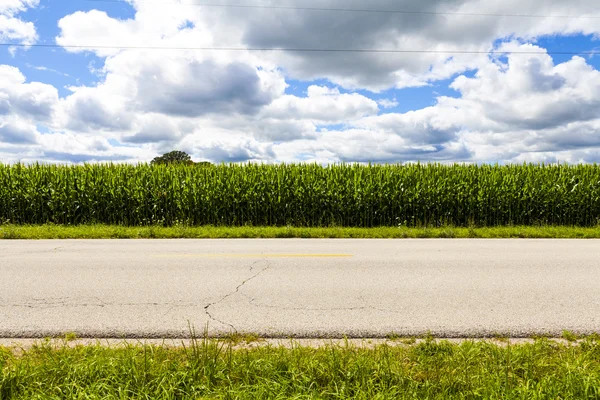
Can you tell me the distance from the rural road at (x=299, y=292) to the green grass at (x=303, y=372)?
650 mm

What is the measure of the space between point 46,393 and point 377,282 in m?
4.21

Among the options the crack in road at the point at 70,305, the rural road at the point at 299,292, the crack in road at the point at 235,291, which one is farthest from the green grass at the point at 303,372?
the crack in road at the point at 70,305

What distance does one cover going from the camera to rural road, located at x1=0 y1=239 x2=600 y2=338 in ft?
14.4

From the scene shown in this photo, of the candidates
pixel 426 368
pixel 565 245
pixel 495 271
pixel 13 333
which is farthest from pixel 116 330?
pixel 565 245

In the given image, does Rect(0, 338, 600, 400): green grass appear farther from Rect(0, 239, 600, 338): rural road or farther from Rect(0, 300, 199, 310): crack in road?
Rect(0, 300, 199, 310): crack in road

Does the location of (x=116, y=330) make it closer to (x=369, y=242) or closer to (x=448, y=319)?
(x=448, y=319)

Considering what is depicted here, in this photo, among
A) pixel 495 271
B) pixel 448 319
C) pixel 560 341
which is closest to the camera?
pixel 560 341

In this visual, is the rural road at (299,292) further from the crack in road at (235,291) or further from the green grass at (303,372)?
the green grass at (303,372)

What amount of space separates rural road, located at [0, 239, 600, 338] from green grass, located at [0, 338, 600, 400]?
25.6 inches

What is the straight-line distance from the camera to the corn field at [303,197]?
15945 millimetres

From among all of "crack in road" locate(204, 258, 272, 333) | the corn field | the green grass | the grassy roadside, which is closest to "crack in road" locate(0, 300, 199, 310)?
A: "crack in road" locate(204, 258, 272, 333)

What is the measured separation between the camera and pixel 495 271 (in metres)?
6.81

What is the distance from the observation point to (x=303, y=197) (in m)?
15.9

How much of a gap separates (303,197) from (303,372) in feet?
42.0
